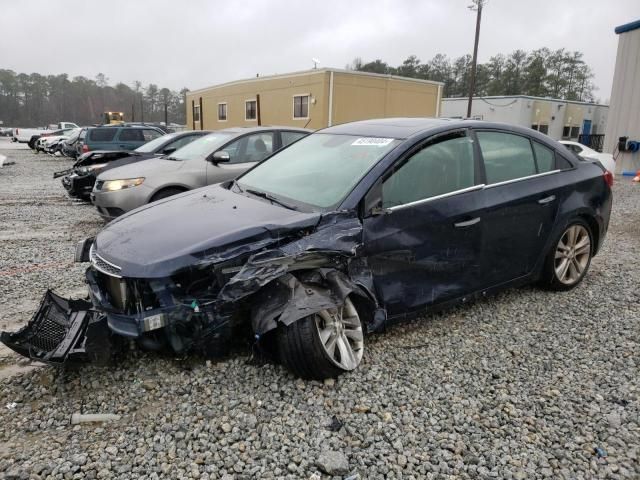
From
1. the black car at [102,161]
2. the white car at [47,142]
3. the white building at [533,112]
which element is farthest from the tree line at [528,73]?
the black car at [102,161]

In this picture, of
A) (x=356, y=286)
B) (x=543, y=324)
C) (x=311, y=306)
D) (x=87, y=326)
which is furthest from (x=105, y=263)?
(x=543, y=324)

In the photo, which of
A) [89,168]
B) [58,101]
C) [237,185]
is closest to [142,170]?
[89,168]

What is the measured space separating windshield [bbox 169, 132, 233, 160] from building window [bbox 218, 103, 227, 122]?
88.2 ft

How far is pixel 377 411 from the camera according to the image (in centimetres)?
266

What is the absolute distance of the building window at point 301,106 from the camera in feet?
84.0

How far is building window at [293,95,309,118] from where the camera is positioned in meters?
25.6

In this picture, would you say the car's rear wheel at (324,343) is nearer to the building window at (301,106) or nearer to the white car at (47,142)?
the building window at (301,106)

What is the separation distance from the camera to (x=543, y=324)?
3.82 meters

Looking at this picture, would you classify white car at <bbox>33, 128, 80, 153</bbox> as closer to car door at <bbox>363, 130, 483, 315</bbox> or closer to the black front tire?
car door at <bbox>363, 130, 483, 315</bbox>

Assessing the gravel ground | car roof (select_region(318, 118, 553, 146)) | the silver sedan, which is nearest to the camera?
the gravel ground

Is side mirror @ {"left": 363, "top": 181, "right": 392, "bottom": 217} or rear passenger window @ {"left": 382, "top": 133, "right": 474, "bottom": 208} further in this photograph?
rear passenger window @ {"left": 382, "top": 133, "right": 474, "bottom": 208}

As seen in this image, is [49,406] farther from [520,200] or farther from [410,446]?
[520,200]

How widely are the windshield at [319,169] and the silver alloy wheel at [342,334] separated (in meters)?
0.69

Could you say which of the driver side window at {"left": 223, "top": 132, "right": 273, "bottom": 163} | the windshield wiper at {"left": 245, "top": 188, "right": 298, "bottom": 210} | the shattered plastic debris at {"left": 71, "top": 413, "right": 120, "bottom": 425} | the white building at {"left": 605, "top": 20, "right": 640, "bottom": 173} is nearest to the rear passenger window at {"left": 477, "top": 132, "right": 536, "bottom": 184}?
the windshield wiper at {"left": 245, "top": 188, "right": 298, "bottom": 210}
